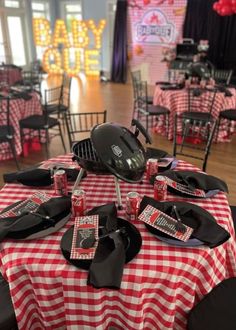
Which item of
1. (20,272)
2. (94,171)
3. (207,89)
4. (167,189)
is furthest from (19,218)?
(207,89)

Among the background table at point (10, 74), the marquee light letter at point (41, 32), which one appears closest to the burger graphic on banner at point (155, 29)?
the marquee light letter at point (41, 32)

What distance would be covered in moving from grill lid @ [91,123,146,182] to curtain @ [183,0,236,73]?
622 centimetres

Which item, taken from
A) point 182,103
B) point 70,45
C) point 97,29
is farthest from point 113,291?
point 70,45

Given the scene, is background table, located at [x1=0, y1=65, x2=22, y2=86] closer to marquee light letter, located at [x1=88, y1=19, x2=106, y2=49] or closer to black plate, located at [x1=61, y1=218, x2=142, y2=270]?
marquee light letter, located at [x1=88, y1=19, x2=106, y2=49]

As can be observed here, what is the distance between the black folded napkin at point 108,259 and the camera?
3.30 ft

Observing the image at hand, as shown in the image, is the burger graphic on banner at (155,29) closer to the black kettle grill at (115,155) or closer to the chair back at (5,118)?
the chair back at (5,118)

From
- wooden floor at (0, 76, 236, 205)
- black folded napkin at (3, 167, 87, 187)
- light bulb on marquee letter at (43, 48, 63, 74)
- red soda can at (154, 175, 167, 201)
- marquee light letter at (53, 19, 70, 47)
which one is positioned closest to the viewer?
red soda can at (154, 175, 167, 201)

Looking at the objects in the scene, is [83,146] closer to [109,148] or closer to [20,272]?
[109,148]

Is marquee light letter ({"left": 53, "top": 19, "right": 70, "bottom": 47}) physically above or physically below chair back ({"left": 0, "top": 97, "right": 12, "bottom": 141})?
above

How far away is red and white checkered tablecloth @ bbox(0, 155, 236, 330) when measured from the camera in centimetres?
108

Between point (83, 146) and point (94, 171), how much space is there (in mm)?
187

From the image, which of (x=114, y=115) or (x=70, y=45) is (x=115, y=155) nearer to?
(x=114, y=115)

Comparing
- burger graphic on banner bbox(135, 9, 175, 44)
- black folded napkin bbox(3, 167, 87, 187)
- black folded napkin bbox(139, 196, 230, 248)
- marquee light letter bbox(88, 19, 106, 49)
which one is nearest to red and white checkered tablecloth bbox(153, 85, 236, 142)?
black folded napkin bbox(3, 167, 87, 187)

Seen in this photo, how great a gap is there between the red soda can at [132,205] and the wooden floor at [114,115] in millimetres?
1702
